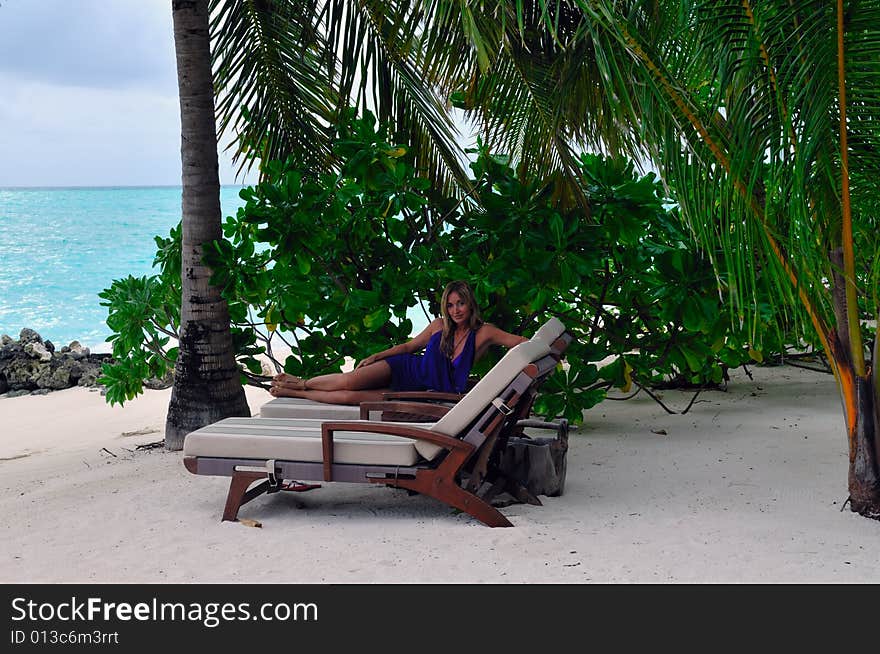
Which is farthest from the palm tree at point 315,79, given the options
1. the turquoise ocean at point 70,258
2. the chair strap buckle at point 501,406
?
the turquoise ocean at point 70,258

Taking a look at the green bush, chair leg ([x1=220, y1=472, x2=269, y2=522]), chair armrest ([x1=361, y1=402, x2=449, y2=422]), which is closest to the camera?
chair leg ([x1=220, y1=472, x2=269, y2=522])

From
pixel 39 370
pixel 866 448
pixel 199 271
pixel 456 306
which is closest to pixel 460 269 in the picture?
pixel 456 306

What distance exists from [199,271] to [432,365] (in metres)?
1.95

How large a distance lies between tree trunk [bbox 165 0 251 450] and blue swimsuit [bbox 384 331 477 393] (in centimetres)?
153

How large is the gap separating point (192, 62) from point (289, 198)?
1156 mm

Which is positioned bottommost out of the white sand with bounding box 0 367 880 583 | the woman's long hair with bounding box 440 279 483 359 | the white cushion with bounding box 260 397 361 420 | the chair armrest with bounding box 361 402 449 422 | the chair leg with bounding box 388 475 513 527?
the white sand with bounding box 0 367 880 583

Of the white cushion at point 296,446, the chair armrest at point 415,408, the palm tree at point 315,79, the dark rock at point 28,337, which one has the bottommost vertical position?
the white cushion at point 296,446

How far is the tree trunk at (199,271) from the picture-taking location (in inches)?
248

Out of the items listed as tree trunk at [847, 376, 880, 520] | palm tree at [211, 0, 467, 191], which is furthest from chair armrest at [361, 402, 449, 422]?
palm tree at [211, 0, 467, 191]

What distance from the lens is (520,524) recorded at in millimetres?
4246

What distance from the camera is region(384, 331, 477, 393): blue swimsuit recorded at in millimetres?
5418

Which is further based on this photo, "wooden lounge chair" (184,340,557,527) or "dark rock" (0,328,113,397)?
"dark rock" (0,328,113,397)

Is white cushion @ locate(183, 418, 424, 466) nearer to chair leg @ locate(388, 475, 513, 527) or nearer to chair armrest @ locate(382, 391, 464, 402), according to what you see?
chair leg @ locate(388, 475, 513, 527)

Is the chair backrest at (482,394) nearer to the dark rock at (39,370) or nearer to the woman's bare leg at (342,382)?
the woman's bare leg at (342,382)
